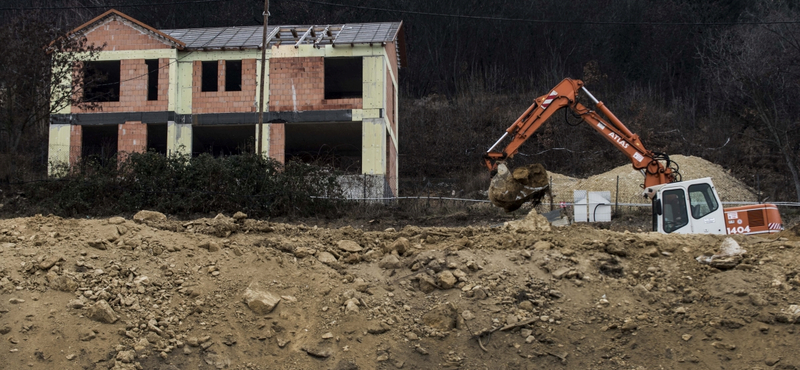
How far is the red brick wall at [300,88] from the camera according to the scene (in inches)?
1007

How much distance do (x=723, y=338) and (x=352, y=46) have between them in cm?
1919

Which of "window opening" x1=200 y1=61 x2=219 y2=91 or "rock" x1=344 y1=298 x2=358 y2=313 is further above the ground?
"window opening" x1=200 y1=61 x2=219 y2=91

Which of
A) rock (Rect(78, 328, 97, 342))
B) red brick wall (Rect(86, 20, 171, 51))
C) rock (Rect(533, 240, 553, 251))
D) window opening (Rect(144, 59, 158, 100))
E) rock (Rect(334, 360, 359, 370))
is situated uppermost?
Result: red brick wall (Rect(86, 20, 171, 51))

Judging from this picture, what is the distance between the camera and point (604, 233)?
11875mm

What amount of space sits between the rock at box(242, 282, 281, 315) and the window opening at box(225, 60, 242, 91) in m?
18.7

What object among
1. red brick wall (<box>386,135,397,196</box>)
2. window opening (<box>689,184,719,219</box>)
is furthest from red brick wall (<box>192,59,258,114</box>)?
window opening (<box>689,184,719,219</box>)

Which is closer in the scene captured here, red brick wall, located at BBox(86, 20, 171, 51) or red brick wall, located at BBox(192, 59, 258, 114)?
red brick wall, located at BBox(192, 59, 258, 114)

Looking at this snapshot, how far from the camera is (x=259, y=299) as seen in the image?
948 cm

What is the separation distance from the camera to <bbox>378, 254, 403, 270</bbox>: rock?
1059 cm

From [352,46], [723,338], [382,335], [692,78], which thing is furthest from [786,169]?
[382,335]

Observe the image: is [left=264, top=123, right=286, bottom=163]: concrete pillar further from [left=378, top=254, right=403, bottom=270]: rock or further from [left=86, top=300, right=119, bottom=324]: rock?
[left=86, top=300, right=119, bottom=324]: rock

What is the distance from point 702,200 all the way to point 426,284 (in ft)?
20.8

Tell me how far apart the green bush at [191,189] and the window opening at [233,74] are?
722cm

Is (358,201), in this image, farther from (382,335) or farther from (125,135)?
(382,335)
